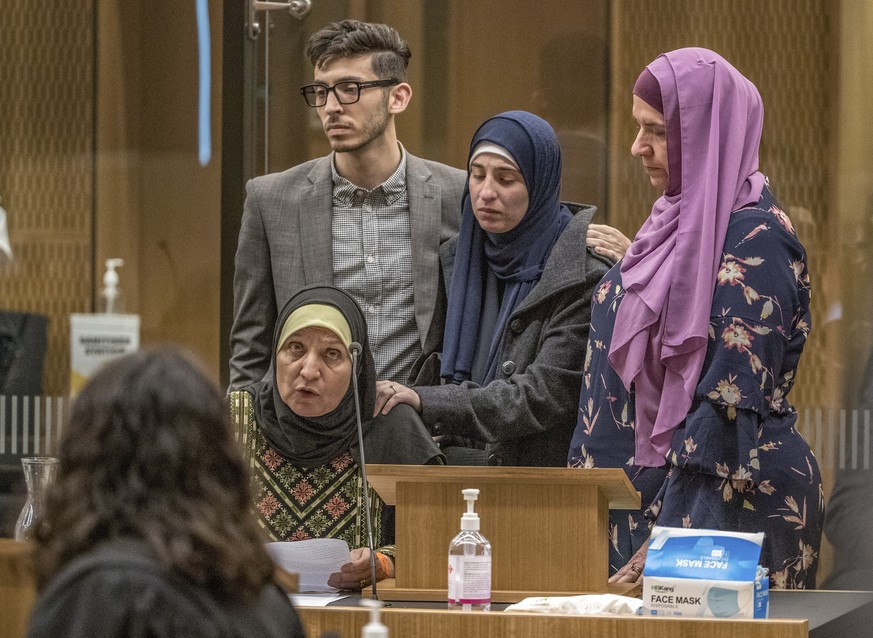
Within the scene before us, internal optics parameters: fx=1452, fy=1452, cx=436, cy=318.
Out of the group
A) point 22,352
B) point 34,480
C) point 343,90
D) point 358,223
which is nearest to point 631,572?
point 34,480

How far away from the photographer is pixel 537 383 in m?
3.05

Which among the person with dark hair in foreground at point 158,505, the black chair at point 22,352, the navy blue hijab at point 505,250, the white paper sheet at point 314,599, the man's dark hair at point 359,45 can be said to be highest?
the man's dark hair at point 359,45

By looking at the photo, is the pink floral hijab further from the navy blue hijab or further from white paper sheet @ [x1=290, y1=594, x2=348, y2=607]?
white paper sheet @ [x1=290, y1=594, x2=348, y2=607]

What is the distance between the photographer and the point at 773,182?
161 inches

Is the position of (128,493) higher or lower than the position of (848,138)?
lower

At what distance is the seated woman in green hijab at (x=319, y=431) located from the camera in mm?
2945

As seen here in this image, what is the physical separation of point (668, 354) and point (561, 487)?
0.49m

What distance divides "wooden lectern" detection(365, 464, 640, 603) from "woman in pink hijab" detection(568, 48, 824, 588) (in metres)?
0.29

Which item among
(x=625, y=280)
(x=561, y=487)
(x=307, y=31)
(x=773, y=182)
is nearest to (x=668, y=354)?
(x=625, y=280)

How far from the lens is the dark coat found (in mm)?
3043

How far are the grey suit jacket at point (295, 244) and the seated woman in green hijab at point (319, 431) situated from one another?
35 cm

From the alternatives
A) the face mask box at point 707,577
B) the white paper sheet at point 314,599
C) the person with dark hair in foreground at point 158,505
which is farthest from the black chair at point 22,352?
the person with dark hair in foreground at point 158,505

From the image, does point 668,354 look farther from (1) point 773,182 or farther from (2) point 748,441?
(1) point 773,182

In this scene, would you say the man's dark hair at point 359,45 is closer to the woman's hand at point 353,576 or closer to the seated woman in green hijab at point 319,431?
the seated woman in green hijab at point 319,431
